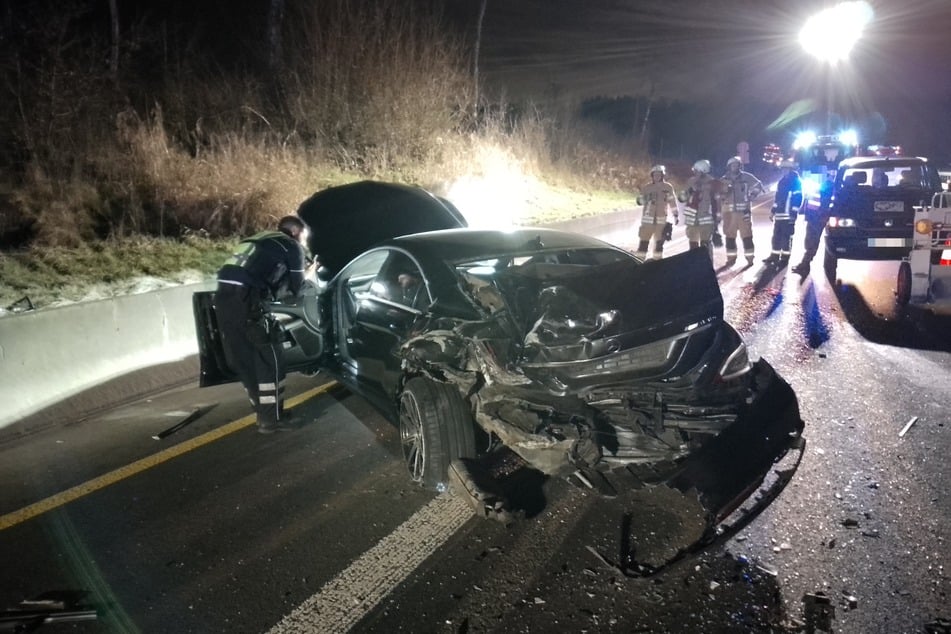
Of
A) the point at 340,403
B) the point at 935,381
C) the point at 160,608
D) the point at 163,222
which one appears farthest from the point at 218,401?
the point at 935,381

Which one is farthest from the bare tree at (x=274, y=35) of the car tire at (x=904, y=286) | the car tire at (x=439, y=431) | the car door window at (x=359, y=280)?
the car tire at (x=439, y=431)

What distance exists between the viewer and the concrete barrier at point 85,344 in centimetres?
504

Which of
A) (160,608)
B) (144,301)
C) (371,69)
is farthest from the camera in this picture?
(371,69)

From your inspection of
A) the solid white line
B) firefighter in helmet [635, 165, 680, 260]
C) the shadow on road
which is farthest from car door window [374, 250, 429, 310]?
firefighter in helmet [635, 165, 680, 260]

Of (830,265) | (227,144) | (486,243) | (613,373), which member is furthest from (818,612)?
(227,144)

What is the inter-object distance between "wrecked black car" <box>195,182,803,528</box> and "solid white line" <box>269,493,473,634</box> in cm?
23

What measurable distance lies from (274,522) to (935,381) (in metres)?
5.09

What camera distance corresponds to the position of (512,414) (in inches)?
129

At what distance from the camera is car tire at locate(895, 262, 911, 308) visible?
7688 millimetres

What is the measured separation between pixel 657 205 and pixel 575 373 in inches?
315

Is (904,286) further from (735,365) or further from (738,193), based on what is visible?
(735,365)

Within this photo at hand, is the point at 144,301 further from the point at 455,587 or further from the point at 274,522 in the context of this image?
the point at 455,587

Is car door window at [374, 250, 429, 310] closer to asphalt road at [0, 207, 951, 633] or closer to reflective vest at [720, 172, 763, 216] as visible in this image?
asphalt road at [0, 207, 951, 633]

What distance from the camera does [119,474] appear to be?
13.5ft
